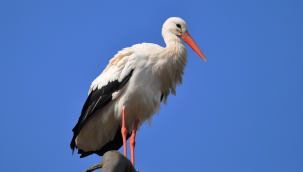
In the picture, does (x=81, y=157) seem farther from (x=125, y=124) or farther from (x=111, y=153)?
(x=111, y=153)

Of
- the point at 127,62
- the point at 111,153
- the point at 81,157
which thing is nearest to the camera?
the point at 111,153

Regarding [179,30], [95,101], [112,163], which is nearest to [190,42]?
[179,30]

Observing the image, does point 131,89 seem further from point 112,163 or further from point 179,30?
point 112,163

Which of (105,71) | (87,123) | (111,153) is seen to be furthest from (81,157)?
(111,153)

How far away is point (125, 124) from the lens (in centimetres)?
582

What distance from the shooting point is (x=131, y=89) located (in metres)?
5.45

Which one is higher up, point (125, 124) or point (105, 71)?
point (105, 71)

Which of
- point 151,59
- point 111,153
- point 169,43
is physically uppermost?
point 169,43

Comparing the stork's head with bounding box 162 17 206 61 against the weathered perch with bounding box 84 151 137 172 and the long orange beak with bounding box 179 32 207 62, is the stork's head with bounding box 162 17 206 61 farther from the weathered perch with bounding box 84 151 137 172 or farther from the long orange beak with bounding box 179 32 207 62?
the weathered perch with bounding box 84 151 137 172

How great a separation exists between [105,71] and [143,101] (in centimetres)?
86

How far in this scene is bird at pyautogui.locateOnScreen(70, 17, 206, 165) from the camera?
5.50m

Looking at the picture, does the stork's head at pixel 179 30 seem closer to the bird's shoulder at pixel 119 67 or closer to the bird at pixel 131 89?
the bird at pixel 131 89

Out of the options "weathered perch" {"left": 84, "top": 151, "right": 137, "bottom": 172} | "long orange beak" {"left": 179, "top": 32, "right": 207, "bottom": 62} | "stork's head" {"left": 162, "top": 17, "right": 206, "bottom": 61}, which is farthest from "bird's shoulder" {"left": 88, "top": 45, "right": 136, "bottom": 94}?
"weathered perch" {"left": 84, "top": 151, "right": 137, "bottom": 172}

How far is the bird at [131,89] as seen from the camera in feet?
18.0
